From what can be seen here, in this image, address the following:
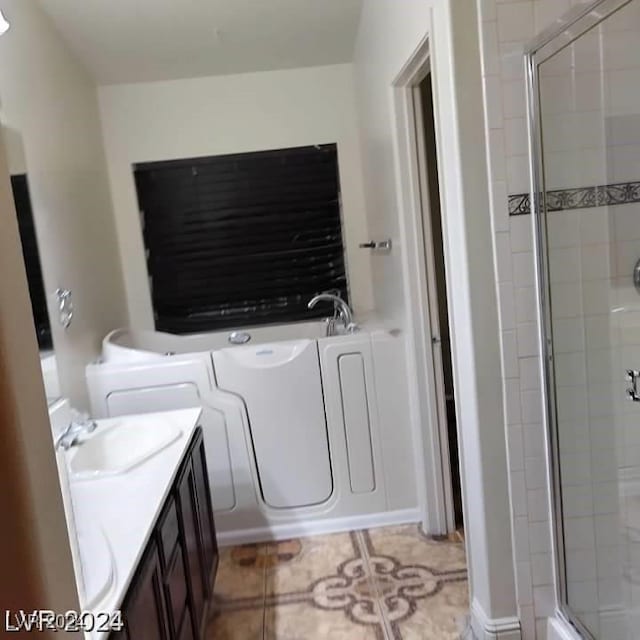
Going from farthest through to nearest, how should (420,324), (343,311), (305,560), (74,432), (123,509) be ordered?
(343,311)
(305,560)
(420,324)
(74,432)
(123,509)

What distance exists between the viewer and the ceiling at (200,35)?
288 centimetres

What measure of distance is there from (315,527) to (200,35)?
2432 millimetres

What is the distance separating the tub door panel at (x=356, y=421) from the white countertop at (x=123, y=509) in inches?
39.5

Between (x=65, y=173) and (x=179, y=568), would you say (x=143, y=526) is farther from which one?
(x=65, y=173)

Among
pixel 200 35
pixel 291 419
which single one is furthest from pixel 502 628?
pixel 200 35

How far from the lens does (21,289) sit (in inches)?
28.5

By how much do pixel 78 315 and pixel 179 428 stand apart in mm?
928

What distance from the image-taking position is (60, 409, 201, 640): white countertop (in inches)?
50.1

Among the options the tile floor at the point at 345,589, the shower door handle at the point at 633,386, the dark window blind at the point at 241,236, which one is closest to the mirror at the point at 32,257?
the tile floor at the point at 345,589

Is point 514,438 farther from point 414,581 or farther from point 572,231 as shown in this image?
point 414,581

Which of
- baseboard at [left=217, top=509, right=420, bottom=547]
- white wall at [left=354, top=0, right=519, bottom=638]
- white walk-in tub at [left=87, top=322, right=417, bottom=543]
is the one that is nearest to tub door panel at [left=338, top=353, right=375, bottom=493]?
white walk-in tub at [left=87, top=322, right=417, bottom=543]

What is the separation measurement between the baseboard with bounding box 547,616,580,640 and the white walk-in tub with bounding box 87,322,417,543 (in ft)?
3.45

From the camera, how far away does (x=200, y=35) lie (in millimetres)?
3109

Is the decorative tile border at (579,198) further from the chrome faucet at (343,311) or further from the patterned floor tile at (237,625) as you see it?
the patterned floor tile at (237,625)
